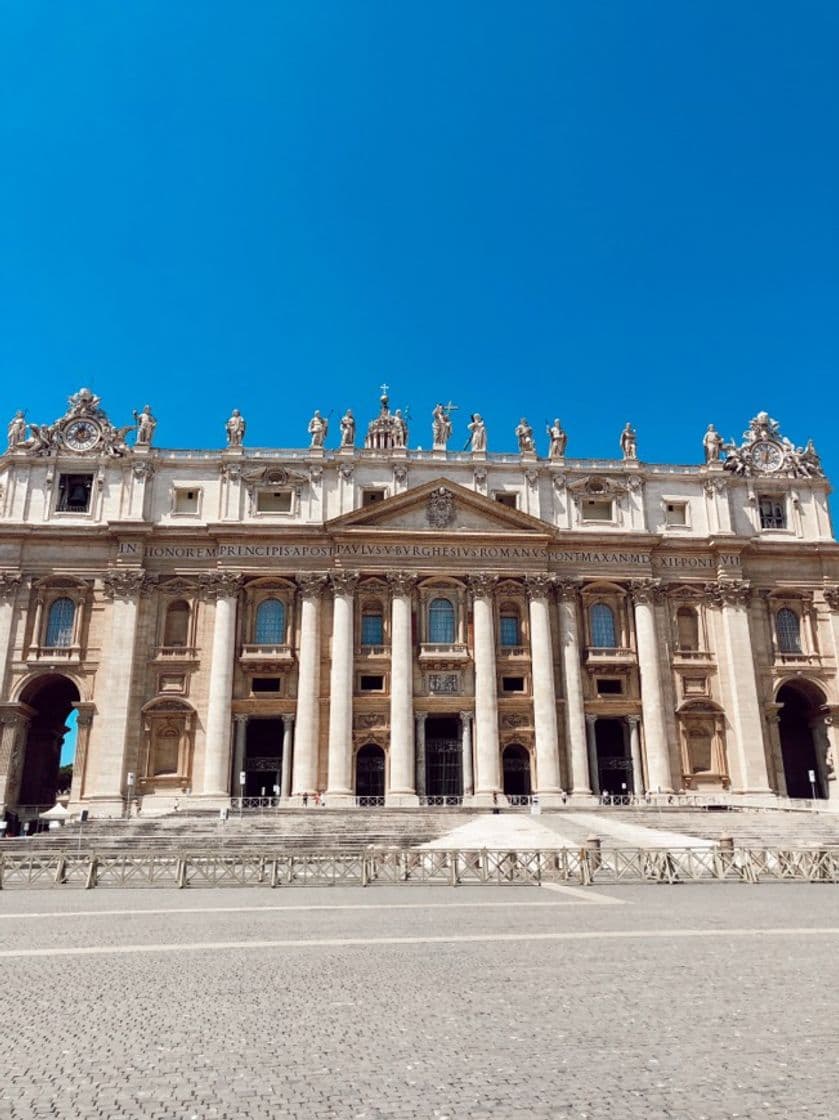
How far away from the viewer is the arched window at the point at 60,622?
4872 cm

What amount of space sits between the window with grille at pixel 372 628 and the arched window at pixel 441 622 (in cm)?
285

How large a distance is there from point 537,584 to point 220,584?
721 inches

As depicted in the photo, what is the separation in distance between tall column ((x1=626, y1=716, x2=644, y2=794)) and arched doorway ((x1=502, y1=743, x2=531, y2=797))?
6.22 metres

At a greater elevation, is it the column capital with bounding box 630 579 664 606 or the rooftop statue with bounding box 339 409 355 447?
the rooftop statue with bounding box 339 409 355 447

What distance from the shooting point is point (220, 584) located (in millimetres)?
49188

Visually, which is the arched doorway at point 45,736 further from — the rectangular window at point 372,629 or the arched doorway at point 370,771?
the rectangular window at point 372,629

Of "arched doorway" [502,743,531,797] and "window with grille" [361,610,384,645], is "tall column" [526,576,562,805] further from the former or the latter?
"window with grille" [361,610,384,645]

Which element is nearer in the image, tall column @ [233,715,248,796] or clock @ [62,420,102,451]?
tall column @ [233,715,248,796]

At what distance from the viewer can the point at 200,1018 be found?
26.8 feet

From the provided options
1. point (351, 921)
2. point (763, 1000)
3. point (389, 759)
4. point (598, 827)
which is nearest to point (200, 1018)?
point (763, 1000)

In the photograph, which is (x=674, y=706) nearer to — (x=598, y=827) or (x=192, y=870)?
(x=598, y=827)

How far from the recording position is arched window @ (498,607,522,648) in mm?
50688

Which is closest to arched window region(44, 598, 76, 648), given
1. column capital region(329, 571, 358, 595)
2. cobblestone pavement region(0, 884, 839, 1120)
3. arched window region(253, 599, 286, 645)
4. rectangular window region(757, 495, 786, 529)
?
arched window region(253, 599, 286, 645)

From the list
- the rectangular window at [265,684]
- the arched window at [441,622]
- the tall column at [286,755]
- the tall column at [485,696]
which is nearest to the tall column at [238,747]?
the rectangular window at [265,684]
